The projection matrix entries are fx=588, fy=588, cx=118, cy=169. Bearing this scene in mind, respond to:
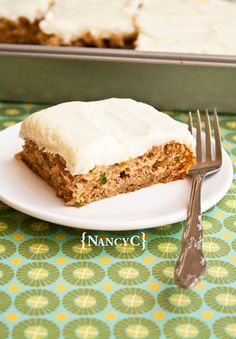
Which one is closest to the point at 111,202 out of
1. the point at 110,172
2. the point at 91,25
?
the point at 110,172

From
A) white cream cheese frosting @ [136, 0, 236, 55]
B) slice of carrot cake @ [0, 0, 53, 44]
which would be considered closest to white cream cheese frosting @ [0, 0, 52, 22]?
slice of carrot cake @ [0, 0, 53, 44]

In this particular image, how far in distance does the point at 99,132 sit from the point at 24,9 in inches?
55.9

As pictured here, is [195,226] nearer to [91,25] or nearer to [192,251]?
[192,251]

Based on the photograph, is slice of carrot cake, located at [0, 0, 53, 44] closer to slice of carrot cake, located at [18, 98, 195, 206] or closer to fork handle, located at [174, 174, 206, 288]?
slice of carrot cake, located at [18, 98, 195, 206]

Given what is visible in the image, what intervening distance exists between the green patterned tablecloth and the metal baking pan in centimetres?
75

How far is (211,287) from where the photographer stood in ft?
5.18

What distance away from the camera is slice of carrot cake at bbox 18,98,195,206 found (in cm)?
174

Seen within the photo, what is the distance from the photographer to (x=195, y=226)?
164 centimetres

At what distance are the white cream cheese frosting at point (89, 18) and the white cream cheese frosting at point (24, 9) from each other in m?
0.05

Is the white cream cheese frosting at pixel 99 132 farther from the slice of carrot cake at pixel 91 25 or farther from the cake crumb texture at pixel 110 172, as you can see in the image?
the slice of carrot cake at pixel 91 25

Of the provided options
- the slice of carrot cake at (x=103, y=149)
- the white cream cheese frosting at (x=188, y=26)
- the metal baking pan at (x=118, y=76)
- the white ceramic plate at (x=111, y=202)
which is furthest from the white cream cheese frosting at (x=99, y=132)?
the white cream cheese frosting at (x=188, y=26)

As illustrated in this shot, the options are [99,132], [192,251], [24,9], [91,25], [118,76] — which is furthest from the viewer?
[24,9]

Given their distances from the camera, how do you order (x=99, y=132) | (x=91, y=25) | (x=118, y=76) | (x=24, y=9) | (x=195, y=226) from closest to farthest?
(x=195, y=226)
(x=99, y=132)
(x=118, y=76)
(x=91, y=25)
(x=24, y=9)

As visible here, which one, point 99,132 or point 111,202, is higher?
point 99,132
